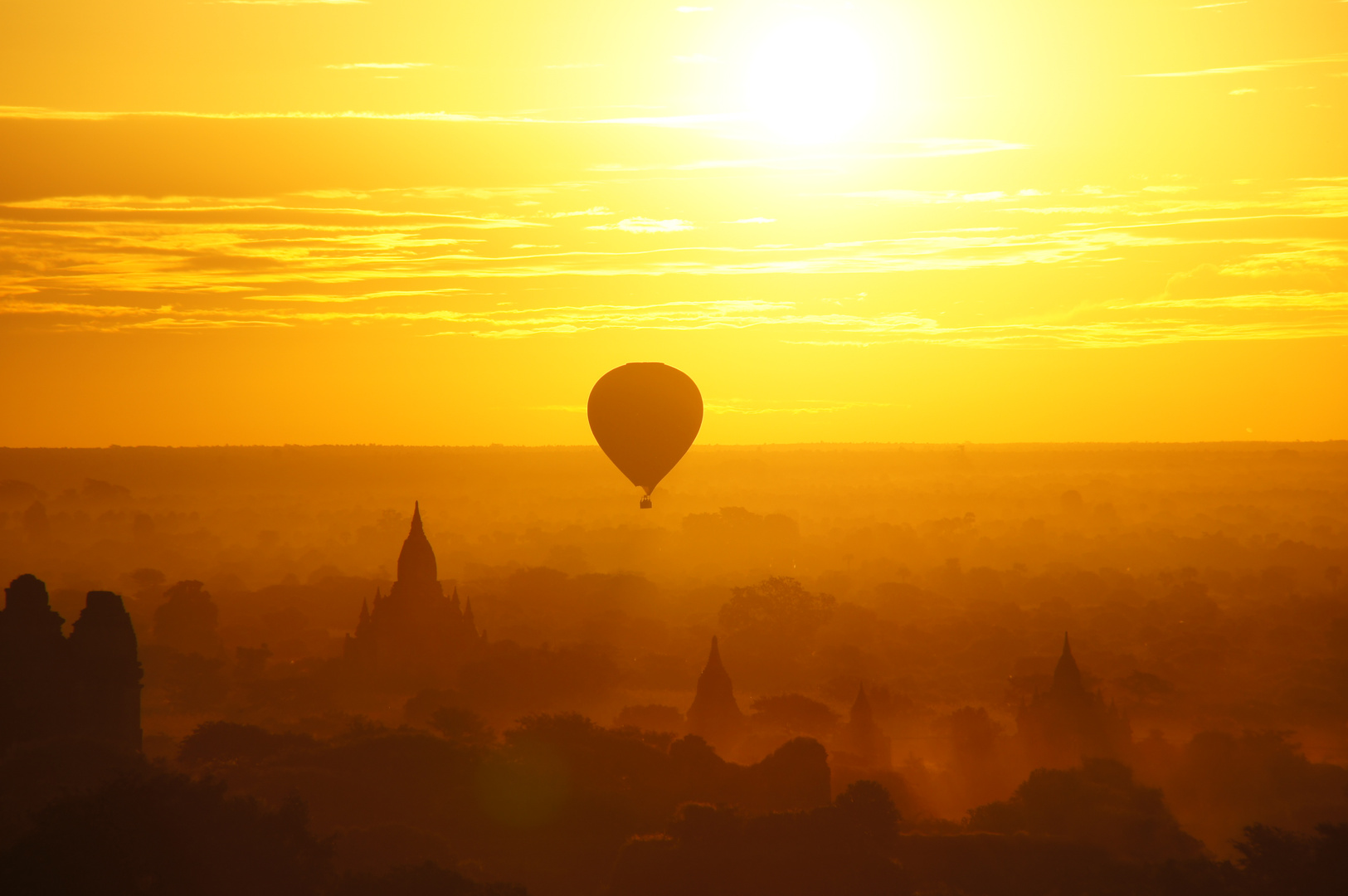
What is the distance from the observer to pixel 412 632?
58.9 meters

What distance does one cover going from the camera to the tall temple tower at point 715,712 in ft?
152

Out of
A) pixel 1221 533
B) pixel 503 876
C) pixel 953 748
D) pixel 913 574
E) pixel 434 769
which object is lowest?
pixel 503 876

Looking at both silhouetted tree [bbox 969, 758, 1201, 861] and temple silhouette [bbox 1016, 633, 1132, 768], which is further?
temple silhouette [bbox 1016, 633, 1132, 768]

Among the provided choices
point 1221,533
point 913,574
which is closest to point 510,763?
point 913,574

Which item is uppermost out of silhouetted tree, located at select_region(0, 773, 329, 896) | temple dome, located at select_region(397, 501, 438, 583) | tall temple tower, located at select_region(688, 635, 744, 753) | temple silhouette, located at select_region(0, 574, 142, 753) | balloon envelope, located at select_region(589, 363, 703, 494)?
balloon envelope, located at select_region(589, 363, 703, 494)

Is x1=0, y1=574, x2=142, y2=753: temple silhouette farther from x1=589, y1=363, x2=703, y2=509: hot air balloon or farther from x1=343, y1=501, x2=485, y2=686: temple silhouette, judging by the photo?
x1=589, y1=363, x2=703, y2=509: hot air balloon

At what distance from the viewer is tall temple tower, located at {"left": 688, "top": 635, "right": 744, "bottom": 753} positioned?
46344mm

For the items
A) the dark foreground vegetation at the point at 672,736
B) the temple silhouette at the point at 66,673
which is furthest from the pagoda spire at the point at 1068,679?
the temple silhouette at the point at 66,673

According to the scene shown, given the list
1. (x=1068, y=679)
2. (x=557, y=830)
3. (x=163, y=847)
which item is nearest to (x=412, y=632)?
(x=1068, y=679)

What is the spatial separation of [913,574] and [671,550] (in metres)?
28.3

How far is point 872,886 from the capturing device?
1056 inches

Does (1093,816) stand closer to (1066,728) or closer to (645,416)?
(1066,728)

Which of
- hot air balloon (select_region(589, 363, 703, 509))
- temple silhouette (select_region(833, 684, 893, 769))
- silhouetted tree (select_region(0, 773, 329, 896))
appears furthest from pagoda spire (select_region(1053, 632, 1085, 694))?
silhouetted tree (select_region(0, 773, 329, 896))

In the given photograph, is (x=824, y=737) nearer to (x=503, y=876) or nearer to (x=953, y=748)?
(x=953, y=748)
